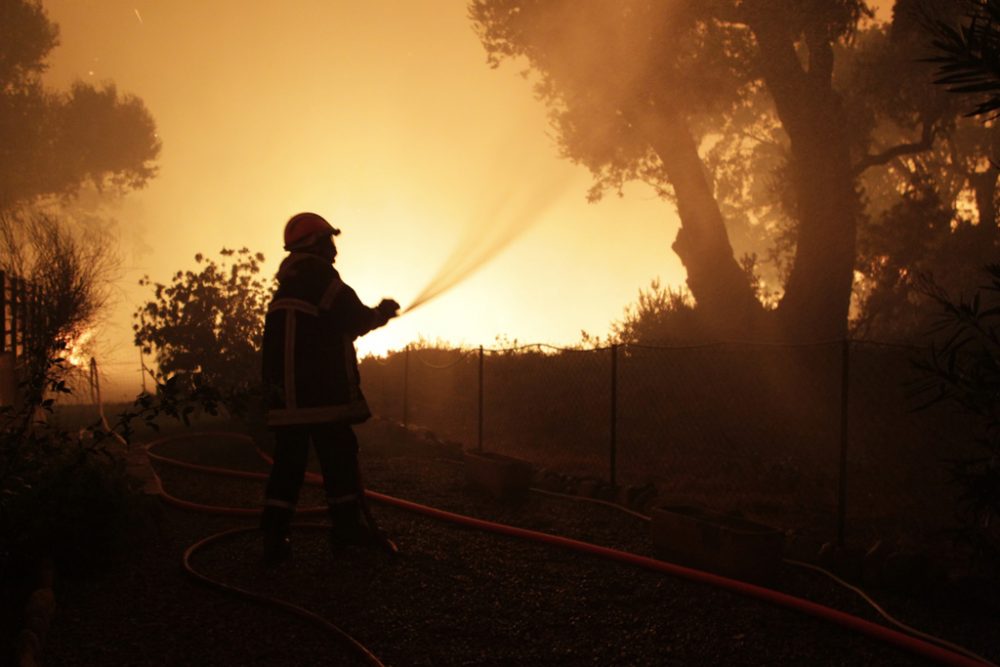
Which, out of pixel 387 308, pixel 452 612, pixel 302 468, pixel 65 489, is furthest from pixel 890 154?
pixel 65 489

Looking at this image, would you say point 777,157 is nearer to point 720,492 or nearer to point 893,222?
point 893,222

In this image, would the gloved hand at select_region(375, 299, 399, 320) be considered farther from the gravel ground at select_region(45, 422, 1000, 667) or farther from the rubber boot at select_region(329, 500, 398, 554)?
the gravel ground at select_region(45, 422, 1000, 667)

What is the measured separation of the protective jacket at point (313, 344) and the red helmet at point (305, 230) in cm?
14

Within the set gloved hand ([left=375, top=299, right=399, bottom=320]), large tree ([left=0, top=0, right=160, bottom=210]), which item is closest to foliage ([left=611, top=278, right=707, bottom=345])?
gloved hand ([left=375, top=299, right=399, bottom=320])

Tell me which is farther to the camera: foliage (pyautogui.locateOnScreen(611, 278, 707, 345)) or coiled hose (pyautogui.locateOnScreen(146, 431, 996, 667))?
foliage (pyautogui.locateOnScreen(611, 278, 707, 345))

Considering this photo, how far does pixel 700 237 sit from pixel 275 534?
39.0 feet

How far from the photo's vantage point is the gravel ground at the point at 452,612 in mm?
3738

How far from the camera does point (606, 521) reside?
675 centimetres

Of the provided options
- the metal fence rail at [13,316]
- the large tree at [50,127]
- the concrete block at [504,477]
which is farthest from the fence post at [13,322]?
the large tree at [50,127]

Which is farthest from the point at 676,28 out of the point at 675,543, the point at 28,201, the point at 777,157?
the point at 28,201

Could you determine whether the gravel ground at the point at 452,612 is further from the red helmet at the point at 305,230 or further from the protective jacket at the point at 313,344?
the red helmet at the point at 305,230

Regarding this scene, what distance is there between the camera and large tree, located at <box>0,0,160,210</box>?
29.8m

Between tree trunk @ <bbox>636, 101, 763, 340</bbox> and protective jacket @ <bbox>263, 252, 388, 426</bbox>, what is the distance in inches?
422

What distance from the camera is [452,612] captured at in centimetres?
433
